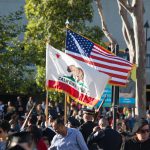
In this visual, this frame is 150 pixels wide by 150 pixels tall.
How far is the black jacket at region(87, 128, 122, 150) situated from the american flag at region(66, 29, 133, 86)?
12.6 ft

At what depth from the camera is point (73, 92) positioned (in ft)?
43.7

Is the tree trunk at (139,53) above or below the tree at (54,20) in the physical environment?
below

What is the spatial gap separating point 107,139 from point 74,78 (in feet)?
10.4

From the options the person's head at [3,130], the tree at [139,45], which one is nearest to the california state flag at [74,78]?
the person's head at [3,130]

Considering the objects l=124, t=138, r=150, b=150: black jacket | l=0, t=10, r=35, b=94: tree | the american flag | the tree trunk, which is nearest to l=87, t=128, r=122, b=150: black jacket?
l=124, t=138, r=150, b=150: black jacket

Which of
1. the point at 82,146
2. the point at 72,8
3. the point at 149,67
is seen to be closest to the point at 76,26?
the point at 72,8

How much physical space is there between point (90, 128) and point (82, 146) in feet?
7.79

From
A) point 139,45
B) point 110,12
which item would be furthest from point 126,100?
point 110,12

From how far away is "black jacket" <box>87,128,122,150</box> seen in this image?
10.4m

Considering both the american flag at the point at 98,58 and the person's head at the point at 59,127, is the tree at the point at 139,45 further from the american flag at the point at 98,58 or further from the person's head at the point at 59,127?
the person's head at the point at 59,127

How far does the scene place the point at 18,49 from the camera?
22609 mm

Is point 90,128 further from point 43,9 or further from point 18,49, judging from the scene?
point 43,9

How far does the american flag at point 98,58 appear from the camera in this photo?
14406 millimetres

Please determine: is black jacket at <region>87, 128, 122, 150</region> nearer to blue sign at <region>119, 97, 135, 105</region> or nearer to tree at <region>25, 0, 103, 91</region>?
blue sign at <region>119, 97, 135, 105</region>
